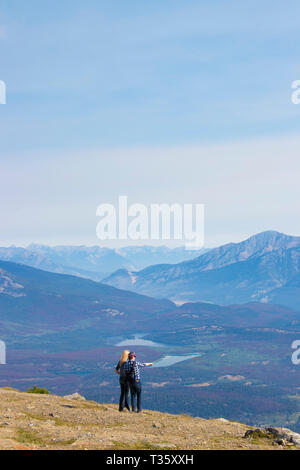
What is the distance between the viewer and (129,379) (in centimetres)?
3550

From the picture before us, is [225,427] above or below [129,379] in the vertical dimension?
below

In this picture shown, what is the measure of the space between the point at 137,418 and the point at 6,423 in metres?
9.11

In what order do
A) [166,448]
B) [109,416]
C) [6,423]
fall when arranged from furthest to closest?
[109,416], [6,423], [166,448]

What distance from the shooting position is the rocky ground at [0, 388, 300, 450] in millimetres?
26156

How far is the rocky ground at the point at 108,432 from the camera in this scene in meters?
26.2

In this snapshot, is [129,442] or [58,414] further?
[58,414]

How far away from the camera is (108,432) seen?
96.2 feet

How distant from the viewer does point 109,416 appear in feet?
115
